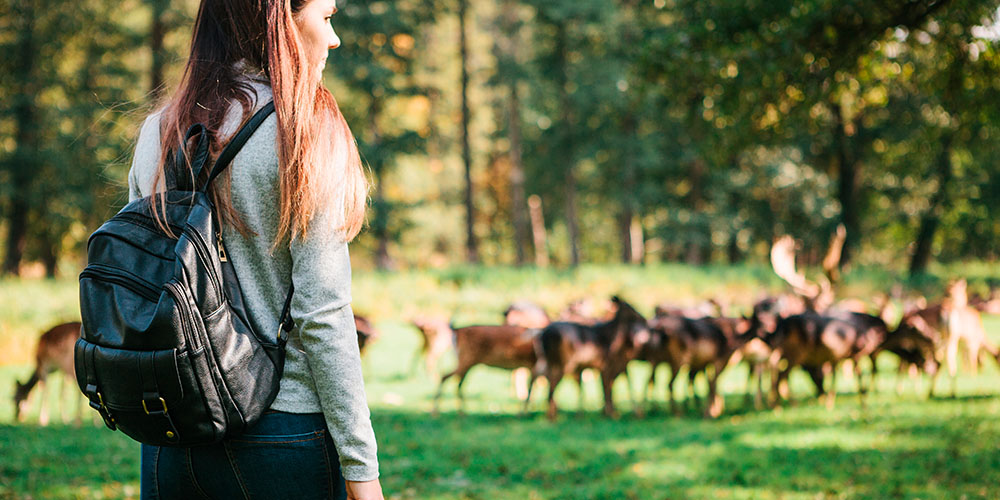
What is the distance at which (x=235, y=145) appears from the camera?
1.74m

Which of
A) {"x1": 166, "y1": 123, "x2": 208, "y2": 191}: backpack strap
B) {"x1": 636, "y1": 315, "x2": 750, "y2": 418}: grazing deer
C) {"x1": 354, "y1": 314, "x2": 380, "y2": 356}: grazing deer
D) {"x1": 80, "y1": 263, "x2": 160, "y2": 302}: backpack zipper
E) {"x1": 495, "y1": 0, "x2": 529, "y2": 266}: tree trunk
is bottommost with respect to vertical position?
{"x1": 636, "y1": 315, "x2": 750, "y2": 418}: grazing deer

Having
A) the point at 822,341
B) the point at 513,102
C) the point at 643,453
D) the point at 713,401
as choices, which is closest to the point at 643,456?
the point at 643,453

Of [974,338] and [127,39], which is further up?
[127,39]

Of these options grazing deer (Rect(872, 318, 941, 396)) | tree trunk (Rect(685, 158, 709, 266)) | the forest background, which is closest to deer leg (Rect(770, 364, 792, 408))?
grazing deer (Rect(872, 318, 941, 396))

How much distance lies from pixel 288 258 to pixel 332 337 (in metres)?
0.22

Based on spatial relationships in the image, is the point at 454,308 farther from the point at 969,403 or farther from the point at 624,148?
the point at 624,148

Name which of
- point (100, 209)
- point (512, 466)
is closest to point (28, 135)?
point (100, 209)

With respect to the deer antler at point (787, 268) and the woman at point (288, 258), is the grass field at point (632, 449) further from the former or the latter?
the woman at point (288, 258)

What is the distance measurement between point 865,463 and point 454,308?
14.0 meters

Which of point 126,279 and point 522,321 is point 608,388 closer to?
point 522,321

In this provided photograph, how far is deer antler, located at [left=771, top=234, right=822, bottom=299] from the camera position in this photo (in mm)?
11078

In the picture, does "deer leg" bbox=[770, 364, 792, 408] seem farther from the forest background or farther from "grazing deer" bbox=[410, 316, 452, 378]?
"grazing deer" bbox=[410, 316, 452, 378]

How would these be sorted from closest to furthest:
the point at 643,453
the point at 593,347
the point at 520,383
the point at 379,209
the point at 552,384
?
the point at 643,453
the point at 552,384
the point at 593,347
the point at 520,383
the point at 379,209

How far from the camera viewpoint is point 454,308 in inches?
787
